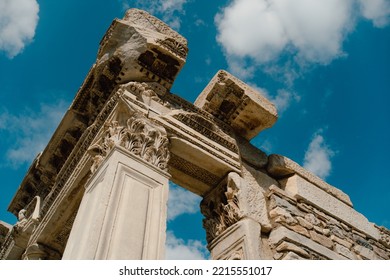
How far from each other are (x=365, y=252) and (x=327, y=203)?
3.10 ft

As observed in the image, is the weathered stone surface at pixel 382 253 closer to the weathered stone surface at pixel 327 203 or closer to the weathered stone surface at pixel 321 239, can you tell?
the weathered stone surface at pixel 327 203

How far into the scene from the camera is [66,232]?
614 centimetres

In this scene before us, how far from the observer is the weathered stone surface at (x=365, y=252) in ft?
20.5

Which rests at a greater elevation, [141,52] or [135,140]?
[141,52]

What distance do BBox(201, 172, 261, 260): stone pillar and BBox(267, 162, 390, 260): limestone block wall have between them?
0.42 m

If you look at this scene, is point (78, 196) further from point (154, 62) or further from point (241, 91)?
point (241, 91)

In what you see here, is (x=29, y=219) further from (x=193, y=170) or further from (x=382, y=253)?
(x=382, y=253)

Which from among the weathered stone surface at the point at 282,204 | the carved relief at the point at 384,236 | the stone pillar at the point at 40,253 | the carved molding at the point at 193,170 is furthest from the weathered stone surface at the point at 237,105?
the stone pillar at the point at 40,253

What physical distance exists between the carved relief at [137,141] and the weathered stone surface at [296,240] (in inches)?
70.8

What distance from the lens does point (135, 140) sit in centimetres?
457

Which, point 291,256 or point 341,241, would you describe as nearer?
point 291,256

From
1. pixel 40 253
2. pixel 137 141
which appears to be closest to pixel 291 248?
pixel 137 141

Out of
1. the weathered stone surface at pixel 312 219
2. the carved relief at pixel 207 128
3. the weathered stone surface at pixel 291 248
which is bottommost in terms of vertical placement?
the weathered stone surface at pixel 291 248
